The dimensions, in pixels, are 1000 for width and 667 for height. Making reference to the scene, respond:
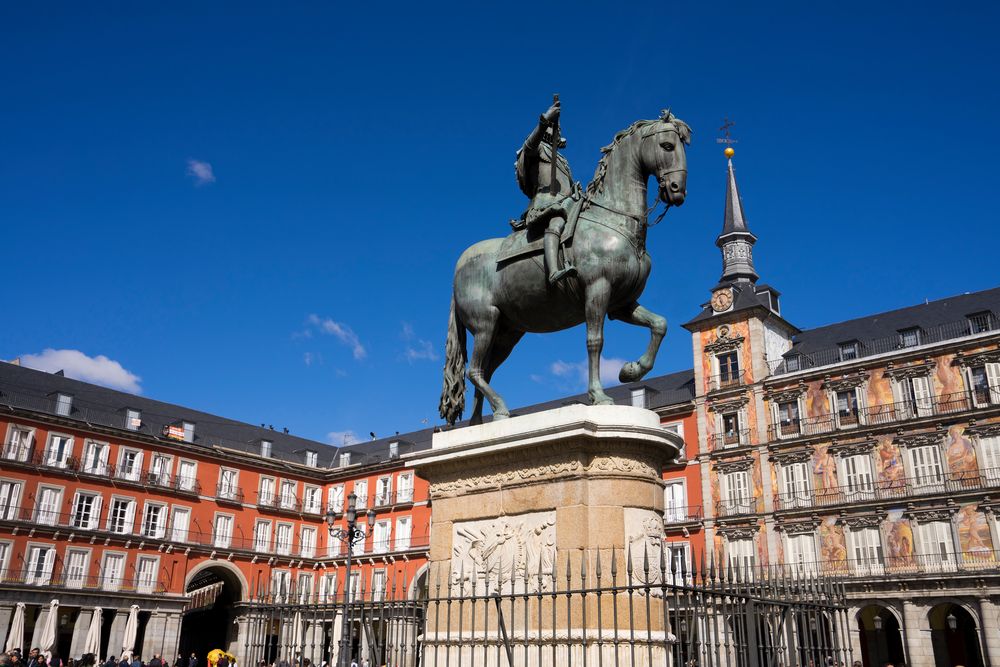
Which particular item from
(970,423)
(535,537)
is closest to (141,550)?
(970,423)

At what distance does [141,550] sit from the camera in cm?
4497

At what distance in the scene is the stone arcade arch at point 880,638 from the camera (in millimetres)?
36281

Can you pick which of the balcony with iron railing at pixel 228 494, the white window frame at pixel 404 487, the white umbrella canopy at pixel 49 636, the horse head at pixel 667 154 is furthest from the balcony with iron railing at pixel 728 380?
the horse head at pixel 667 154

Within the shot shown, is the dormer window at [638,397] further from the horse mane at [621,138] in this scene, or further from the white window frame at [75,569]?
the horse mane at [621,138]

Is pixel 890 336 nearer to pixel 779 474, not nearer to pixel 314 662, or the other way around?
pixel 779 474

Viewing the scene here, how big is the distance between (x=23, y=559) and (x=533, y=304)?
41.4 meters

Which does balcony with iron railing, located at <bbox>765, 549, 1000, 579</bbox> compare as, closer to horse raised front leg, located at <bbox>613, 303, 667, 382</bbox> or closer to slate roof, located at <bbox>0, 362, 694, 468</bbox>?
slate roof, located at <bbox>0, 362, 694, 468</bbox>

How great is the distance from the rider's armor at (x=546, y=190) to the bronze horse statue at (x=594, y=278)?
0.17m

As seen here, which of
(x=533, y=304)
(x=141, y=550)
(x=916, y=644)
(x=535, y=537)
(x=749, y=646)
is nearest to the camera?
(x=749, y=646)

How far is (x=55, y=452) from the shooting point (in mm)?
43250

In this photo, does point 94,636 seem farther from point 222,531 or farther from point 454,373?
point 454,373

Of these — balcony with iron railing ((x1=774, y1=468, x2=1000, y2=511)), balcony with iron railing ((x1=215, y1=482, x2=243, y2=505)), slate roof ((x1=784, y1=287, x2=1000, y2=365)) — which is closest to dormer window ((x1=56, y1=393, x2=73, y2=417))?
balcony with iron railing ((x1=215, y1=482, x2=243, y2=505))

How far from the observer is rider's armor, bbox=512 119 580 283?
7754 millimetres

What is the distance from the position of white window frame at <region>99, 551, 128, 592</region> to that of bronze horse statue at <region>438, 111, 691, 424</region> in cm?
4107
